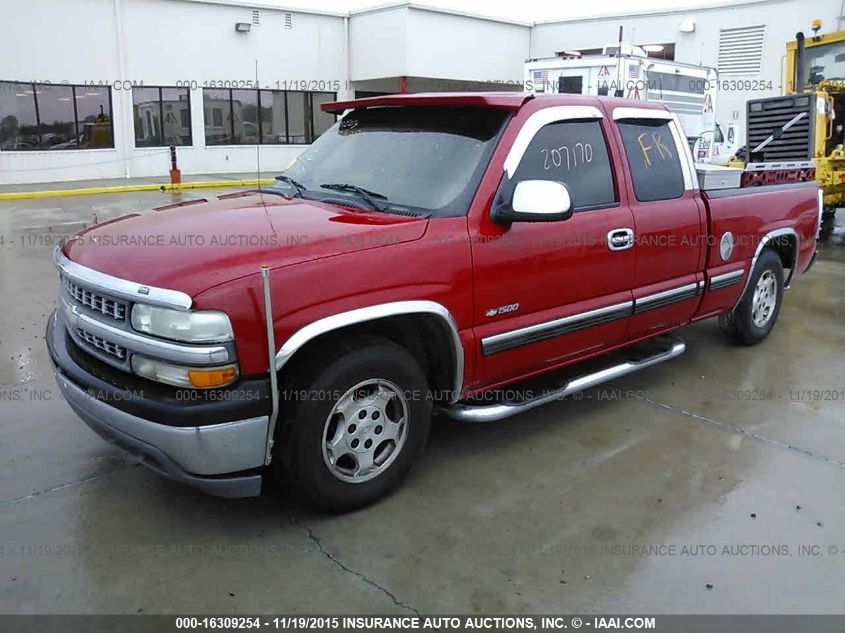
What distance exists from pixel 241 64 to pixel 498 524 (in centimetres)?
2228

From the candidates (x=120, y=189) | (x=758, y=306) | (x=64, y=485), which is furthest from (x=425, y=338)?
(x=120, y=189)

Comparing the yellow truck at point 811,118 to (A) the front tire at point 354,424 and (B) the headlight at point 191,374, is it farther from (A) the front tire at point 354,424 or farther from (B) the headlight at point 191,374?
(B) the headlight at point 191,374

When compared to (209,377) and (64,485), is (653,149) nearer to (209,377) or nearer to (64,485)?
(209,377)

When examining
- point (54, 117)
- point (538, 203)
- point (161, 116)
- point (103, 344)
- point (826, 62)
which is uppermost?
point (826, 62)

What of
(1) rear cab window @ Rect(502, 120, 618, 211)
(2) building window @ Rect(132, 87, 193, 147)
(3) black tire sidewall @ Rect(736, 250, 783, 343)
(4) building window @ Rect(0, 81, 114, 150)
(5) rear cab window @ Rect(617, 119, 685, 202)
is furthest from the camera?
(2) building window @ Rect(132, 87, 193, 147)

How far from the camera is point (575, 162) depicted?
4242 mm

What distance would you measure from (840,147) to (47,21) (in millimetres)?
18837

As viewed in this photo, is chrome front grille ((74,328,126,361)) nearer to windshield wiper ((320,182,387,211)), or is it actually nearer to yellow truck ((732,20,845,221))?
windshield wiper ((320,182,387,211))

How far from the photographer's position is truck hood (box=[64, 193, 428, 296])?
9.77 feet

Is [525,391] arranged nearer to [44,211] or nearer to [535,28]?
[44,211]

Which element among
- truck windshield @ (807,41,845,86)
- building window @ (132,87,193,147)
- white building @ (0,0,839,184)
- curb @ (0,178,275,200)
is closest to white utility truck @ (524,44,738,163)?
truck windshield @ (807,41,845,86)

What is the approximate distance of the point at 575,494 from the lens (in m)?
3.75

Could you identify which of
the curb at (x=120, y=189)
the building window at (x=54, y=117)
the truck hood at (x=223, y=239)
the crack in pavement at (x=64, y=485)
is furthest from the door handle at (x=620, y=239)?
the building window at (x=54, y=117)

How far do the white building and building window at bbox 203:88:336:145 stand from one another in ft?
0.13
